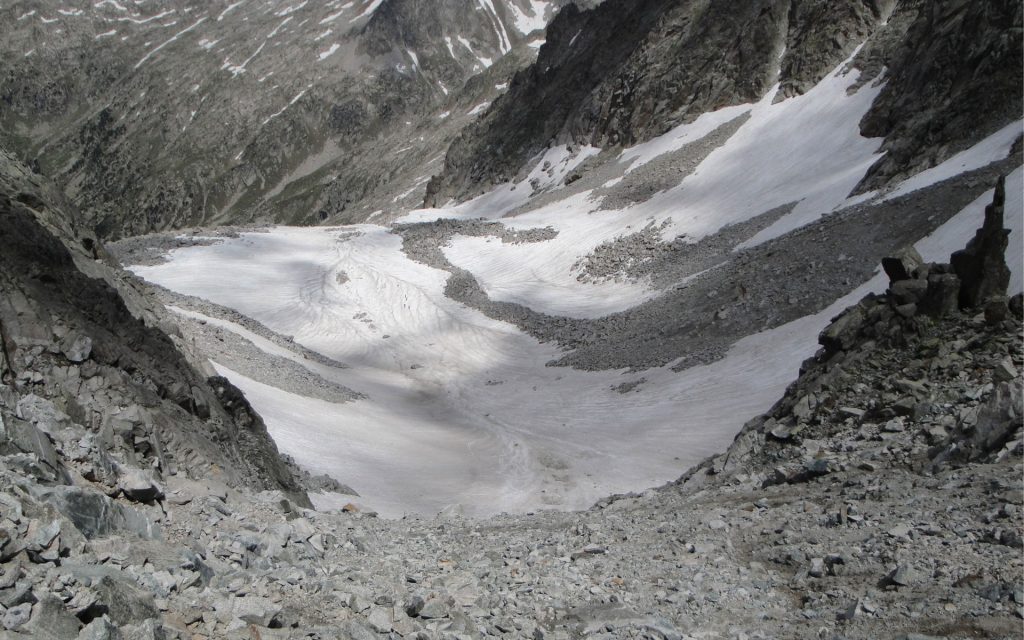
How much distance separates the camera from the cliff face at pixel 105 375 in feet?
33.6

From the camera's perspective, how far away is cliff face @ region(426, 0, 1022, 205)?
4094cm

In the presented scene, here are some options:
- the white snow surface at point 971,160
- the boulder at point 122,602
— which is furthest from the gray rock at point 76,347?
the white snow surface at point 971,160

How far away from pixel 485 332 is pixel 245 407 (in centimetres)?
2673

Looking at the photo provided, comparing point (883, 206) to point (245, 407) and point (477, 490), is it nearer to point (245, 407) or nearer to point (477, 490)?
point (477, 490)

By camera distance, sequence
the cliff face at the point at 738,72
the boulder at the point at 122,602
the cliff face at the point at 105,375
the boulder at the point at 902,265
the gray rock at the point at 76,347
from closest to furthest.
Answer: the boulder at the point at 122,602, the cliff face at the point at 105,375, the gray rock at the point at 76,347, the boulder at the point at 902,265, the cliff face at the point at 738,72

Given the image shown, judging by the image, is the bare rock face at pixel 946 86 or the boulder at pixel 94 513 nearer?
the boulder at pixel 94 513

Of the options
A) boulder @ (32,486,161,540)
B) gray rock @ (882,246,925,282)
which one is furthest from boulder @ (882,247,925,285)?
boulder @ (32,486,161,540)

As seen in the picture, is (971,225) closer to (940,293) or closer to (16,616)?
(940,293)

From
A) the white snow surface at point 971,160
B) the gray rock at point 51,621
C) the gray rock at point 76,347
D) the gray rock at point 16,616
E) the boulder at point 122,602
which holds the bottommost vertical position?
the white snow surface at point 971,160

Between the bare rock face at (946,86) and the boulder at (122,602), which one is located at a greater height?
the boulder at (122,602)

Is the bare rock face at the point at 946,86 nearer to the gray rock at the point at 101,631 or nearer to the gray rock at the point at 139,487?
the gray rock at the point at 139,487

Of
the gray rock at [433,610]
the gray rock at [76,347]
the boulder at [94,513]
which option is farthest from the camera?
the gray rock at [76,347]

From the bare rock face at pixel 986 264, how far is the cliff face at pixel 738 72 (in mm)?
27400

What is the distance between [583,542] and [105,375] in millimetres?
7686
